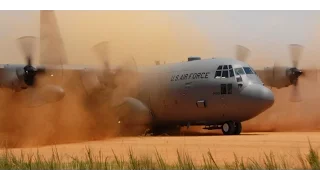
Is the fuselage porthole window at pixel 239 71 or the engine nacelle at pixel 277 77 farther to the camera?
the engine nacelle at pixel 277 77

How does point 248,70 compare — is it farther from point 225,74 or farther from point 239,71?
point 225,74

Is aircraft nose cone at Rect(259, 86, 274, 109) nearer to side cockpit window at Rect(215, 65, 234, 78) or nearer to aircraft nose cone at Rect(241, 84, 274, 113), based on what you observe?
aircraft nose cone at Rect(241, 84, 274, 113)

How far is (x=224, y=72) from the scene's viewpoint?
27.8m

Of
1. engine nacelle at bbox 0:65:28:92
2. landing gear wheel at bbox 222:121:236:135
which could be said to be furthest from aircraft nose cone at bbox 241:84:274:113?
engine nacelle at bbox 0:65:28:92

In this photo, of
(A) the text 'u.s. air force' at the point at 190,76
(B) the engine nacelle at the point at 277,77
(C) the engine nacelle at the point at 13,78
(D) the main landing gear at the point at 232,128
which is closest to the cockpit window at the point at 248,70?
(A) the text 'u.s. air force' at the point at 190,76

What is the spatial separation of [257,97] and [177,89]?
4.67 metres

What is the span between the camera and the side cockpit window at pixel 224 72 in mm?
27630

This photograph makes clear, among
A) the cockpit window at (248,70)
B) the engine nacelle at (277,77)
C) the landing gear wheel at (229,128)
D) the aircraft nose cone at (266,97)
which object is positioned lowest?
the landing gear wheel at (229,128)

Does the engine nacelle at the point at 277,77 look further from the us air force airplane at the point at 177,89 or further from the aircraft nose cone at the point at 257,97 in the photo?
the aircraft nose cone at the point at 257,97

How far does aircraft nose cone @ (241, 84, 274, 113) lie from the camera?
2688cm

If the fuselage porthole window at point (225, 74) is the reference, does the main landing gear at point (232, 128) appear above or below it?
below

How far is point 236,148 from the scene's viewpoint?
759 inches

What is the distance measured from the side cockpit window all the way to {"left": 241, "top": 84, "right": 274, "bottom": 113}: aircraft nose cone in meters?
1.23
